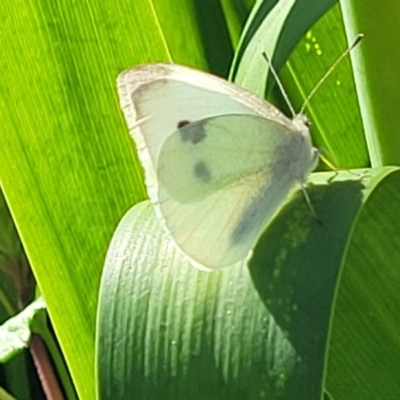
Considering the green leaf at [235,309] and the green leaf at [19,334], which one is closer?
the green leaf at [235,309]

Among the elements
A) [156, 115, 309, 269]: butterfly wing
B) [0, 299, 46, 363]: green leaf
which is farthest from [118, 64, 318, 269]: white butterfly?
[0, 299, 46, 363]: green leaf

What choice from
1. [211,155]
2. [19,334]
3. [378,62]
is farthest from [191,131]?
[19,334]

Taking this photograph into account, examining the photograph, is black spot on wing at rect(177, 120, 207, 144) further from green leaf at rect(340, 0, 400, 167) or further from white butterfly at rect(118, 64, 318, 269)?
green leaf at rect(340, 0, 400, 167)

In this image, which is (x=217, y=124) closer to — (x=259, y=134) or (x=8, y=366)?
(x=259, y=134)

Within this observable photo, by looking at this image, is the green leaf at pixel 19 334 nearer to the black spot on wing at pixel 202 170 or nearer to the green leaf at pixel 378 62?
the black spot on wing at pixel 202 170

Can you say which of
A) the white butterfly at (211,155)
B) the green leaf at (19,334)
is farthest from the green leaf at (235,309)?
the green leaf at (19,334)

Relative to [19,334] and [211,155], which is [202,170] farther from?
[19,334]

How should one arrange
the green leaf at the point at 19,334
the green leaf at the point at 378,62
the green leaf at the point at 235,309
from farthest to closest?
the green leaf at the point at 19,334 < the green leaf at the point at 378,62 < the green leaf at the point at 235,309

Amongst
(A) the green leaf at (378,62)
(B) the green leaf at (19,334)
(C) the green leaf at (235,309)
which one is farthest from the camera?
(B) the green leaf at (19,334)
